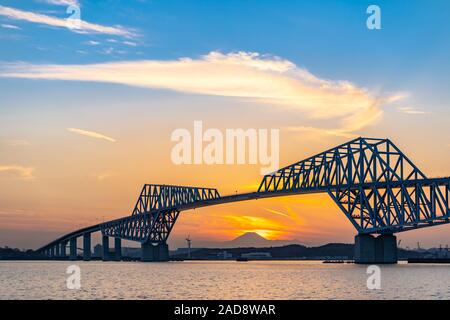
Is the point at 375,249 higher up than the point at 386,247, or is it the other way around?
the point at 386,247
